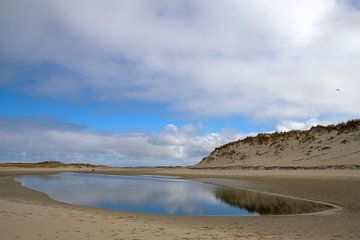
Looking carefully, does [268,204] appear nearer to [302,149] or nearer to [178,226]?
[178,226]

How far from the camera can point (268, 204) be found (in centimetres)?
2028

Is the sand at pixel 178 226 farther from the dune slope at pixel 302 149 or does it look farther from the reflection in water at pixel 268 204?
the dune slope at pixel 302 149

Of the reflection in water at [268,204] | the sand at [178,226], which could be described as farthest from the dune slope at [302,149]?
the sand at [178,226]

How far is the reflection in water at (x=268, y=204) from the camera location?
1772 cm

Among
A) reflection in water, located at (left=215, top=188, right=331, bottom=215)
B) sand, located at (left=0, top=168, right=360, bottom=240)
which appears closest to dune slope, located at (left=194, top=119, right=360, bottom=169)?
reflection in water, located at (left=215, top=188, right=331, bottom=215)

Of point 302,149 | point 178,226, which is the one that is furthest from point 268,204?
point 302,149

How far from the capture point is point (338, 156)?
38.1 meters

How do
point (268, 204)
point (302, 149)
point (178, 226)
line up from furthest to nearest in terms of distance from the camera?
point (302, 149)
point (268, 204)
point (178, 226)

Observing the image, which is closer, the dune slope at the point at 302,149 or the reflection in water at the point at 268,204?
the reflection in water at the point at 268,204

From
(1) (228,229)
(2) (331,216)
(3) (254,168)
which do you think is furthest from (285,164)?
(1) (228,229)

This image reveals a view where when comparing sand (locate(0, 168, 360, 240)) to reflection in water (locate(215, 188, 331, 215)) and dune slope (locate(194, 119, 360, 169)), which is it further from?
dune slope (locate(194, 119, 360, 169))

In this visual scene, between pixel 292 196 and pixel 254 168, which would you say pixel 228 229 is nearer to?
pixel 292 196

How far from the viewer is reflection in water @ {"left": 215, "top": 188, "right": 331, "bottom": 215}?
17.7 meters

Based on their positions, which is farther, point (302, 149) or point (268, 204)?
point (302, 149)
